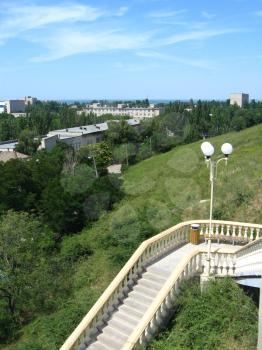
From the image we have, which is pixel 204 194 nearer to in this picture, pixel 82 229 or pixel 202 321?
pixel 82 229

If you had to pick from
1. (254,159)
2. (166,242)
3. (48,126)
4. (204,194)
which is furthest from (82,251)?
(48,126)

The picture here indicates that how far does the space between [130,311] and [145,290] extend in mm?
851

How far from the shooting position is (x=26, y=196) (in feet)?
93.2

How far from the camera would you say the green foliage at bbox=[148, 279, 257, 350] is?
31.4 ft

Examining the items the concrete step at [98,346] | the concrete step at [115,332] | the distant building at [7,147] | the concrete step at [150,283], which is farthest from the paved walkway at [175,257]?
the distant building at [7,147]

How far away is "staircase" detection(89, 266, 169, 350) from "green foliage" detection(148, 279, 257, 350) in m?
0.80

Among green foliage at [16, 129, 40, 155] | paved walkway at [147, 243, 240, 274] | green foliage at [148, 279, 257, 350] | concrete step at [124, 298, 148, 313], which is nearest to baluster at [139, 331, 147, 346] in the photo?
green foliage at [148, 279, 257, 350]

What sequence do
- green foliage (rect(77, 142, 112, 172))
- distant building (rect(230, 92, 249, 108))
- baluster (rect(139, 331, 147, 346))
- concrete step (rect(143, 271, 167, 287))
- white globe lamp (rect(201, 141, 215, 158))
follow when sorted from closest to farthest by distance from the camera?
1. baluster (rect(139, 331, 147, 346))
2. white globe lamp (rect(201, 141, 215, 158))
3. concrete step (rect(143, 271, 167, 287))
4. green foliage (rect(77, 142, 112, 172))
5. distant building (rect(230, 92, 249, 108))

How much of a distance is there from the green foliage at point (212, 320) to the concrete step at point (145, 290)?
32.0 inches

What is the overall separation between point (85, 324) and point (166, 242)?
4.38 m

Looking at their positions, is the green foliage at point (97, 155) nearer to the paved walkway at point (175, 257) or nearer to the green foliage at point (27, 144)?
the green foliage at point (27, 144)

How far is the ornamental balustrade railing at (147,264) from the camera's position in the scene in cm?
1010

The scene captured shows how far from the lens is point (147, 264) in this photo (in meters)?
12.7

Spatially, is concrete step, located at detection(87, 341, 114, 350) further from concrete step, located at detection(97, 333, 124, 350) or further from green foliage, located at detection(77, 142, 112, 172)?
green foliage, located at detection(77, 142, 112, 172)
